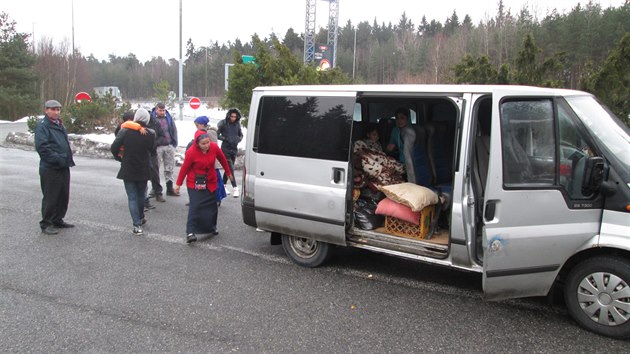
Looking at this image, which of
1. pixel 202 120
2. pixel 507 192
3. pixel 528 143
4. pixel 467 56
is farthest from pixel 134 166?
pixel 467 56

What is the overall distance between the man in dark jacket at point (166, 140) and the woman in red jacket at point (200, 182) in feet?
9.39

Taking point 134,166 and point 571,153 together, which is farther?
point 134,166

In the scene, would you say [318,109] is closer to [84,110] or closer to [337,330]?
[337,330]

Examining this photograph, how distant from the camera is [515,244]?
3.85m

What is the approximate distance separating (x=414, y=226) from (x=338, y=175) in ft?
3.26

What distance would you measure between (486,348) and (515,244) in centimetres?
85

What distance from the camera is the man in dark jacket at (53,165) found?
6.66 metres

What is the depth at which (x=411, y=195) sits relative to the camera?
16.1 feet

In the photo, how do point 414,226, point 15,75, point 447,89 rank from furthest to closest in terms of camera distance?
point 15,75, point 414,226, point 447,89

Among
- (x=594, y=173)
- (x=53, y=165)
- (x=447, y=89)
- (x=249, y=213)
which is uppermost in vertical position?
(x=447, y=89)

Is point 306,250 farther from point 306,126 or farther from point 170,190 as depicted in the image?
point 170,190

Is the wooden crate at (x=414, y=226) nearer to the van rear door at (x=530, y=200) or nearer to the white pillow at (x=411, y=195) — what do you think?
the white pillow at (x=411, y=195)

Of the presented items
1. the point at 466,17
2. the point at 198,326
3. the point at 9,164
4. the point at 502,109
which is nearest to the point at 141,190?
the point at 198,326

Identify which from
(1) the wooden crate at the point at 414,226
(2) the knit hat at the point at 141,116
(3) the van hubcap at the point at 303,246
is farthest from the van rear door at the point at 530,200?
(2) the knit hat at the point at 141,116
